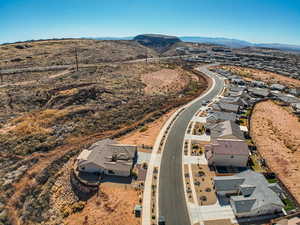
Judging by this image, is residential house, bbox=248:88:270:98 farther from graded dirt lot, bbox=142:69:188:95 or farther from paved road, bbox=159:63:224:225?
paved road, bbox=159:63:224:225

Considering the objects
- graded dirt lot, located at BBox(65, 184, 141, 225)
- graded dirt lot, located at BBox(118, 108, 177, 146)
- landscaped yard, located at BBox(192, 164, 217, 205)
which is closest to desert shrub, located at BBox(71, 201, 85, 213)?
graded dirt lot, located at BBox(65, 184, 141, 225)

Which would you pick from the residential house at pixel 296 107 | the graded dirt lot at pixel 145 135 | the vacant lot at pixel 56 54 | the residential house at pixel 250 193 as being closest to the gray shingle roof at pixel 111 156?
the graded dirt lot at pixel 145 135

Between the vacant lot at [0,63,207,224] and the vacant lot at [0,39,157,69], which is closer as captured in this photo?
the vacant lot at [0,63,207,224]

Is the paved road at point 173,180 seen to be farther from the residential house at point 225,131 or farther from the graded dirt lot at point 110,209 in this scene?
the residential house at point 225,131

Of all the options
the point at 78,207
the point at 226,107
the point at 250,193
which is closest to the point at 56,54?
the point at 226,107

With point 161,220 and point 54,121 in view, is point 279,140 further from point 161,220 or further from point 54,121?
point 54,121
